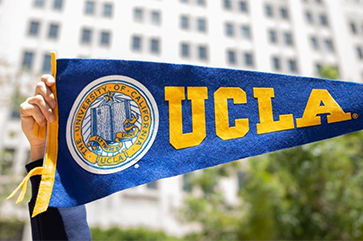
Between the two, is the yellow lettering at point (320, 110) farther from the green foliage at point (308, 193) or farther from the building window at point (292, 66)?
the building window at point (292, 66)

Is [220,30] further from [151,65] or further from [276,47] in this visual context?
[151,65]

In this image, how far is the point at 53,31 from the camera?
25.6m

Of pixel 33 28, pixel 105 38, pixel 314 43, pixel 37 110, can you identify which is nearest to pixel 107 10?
pixel 105 38

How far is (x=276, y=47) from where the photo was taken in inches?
1190

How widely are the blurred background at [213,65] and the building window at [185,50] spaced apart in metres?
0.07

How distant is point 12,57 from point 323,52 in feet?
77.6

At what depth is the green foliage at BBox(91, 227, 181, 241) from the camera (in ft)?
64.0

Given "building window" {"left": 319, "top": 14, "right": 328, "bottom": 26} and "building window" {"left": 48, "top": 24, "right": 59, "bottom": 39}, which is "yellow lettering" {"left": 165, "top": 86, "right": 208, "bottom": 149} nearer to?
"building window" {"left": 48, "top": 24, "right": 59, "bottom": 39}

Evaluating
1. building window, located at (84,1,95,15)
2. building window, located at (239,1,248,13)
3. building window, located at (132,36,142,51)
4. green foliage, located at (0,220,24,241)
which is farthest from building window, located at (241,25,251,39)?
green foliage, located at (0,220,24,241)

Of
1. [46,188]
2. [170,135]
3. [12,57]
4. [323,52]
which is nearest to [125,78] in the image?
[170,135]

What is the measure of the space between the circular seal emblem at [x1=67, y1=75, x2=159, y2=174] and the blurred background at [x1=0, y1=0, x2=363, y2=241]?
343 inches

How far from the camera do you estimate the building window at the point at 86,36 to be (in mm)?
26047

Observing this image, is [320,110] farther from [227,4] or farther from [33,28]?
[227,4]

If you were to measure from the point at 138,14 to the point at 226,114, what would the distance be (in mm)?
26613
